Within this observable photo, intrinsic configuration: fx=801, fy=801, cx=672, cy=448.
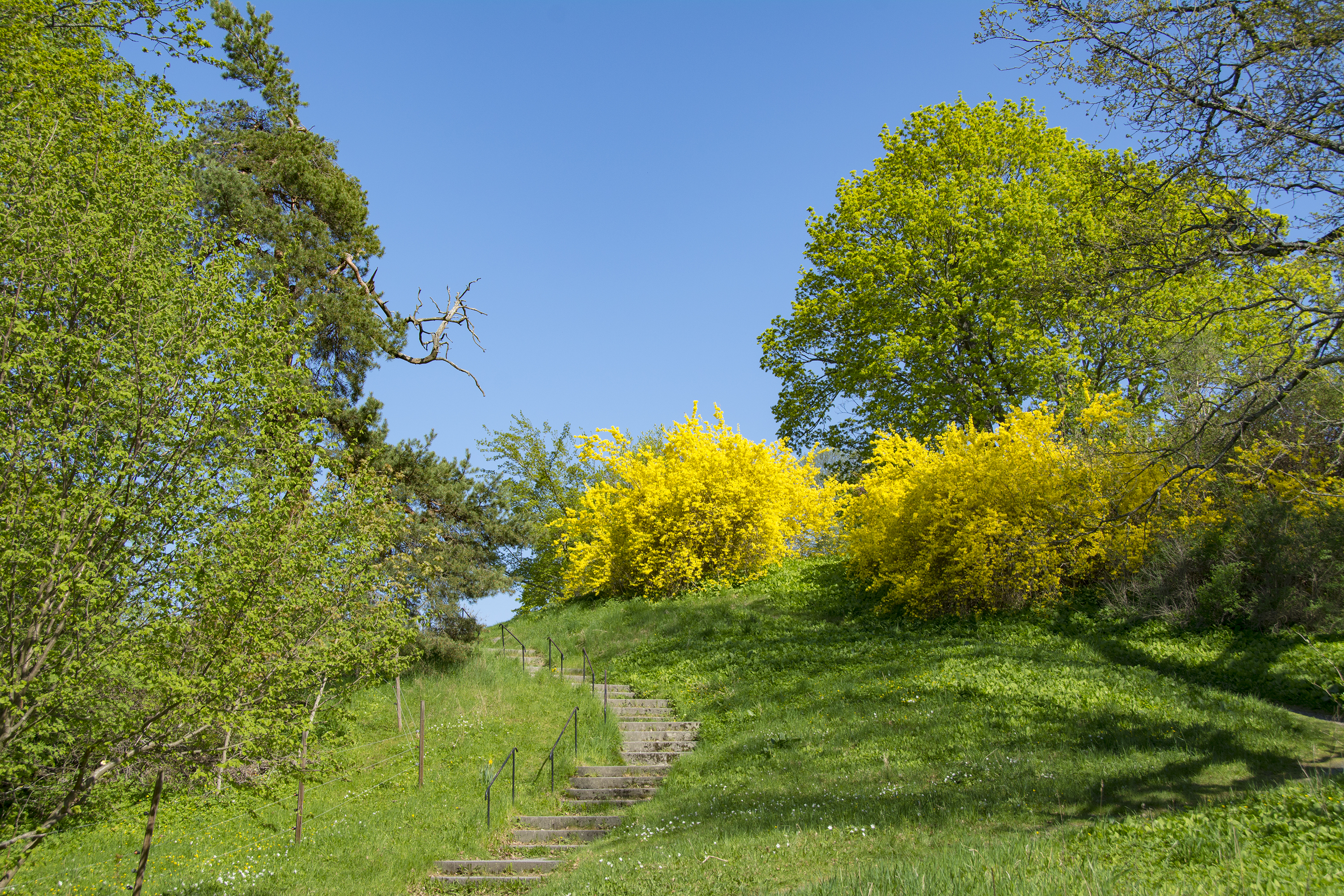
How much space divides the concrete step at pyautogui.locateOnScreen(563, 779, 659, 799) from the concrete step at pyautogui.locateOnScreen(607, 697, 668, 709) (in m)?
3.11

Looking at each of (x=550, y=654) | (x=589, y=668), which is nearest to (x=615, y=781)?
(x=589, y=668)

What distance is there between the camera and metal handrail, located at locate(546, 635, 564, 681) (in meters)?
20.6

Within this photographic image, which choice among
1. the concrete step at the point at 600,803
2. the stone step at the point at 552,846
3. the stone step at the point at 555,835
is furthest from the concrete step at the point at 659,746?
the stone step at the point at 552,846

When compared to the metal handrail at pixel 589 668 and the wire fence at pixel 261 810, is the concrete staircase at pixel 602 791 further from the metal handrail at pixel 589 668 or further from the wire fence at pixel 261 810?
the wire fence at pixel 261 810

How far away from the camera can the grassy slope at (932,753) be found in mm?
8312

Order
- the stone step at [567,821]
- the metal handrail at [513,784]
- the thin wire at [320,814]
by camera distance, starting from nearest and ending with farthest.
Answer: the thin wire at [320,814] → the metal handrail at [513,784] → the stone step at [567,821]

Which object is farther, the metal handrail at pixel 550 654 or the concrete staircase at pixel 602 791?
the metal handrail at pixel 550 654

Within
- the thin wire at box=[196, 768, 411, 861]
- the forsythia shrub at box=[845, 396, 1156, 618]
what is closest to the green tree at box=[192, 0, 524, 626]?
the thin wire at box=[196, 768, 411, 861]

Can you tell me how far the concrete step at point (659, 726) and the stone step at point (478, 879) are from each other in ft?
16.7

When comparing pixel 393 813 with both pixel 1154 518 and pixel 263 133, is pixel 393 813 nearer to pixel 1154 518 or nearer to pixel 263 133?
pixel 1154 518

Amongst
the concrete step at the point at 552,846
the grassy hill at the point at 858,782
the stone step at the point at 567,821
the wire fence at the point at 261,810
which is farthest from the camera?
the stone step at the point at 567,821

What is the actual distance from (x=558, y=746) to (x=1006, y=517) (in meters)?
10.4

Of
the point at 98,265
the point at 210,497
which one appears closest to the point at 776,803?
the point at 210,497

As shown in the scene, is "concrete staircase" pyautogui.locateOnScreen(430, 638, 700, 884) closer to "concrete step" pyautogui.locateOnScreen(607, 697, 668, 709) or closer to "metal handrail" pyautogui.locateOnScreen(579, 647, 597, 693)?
"concrete step" pyautogui.locateOnScreen(607, 697, 668, 709)
